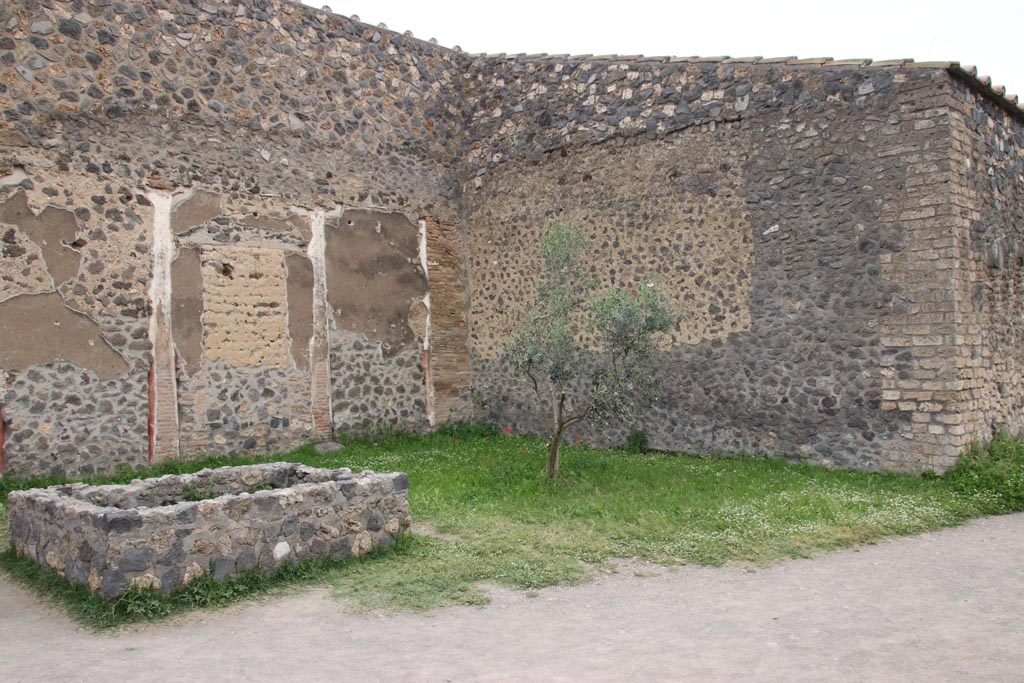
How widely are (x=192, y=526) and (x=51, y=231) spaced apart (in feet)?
18.3

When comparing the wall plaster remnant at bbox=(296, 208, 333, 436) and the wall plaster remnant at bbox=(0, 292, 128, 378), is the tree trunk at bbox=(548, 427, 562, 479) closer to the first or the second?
the wall plaster remnant at bbox=(296, 208, 333, 436)

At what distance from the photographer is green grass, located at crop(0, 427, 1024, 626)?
554 cm

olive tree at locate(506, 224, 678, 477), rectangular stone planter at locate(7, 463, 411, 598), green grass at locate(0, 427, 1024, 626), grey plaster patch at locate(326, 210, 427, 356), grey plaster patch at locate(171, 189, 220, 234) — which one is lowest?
green grass at locate(0, 427, 1024, 626)

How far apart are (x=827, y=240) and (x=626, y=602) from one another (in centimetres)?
556

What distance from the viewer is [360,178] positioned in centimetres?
1201

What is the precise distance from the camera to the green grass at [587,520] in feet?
18.2

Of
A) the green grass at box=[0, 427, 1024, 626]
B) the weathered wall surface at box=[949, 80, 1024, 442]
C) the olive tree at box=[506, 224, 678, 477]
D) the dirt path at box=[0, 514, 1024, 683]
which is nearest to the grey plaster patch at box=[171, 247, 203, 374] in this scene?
the green grass at box=[0, 427, 1024, 626]

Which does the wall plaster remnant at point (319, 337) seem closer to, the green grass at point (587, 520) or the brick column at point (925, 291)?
the green grass at point (587, 520)

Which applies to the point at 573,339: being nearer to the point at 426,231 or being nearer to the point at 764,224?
the point at 764,224

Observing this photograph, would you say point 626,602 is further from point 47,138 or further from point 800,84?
point 47,138

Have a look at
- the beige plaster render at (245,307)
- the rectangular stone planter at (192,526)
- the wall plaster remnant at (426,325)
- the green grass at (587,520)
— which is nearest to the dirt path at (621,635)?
the green grass at (587,520)

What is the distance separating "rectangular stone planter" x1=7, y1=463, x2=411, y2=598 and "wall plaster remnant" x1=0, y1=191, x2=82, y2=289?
3.70 m

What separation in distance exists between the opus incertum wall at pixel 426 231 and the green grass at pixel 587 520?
0.74 metres

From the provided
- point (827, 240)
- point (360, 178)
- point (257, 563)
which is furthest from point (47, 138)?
point (827, 240)
